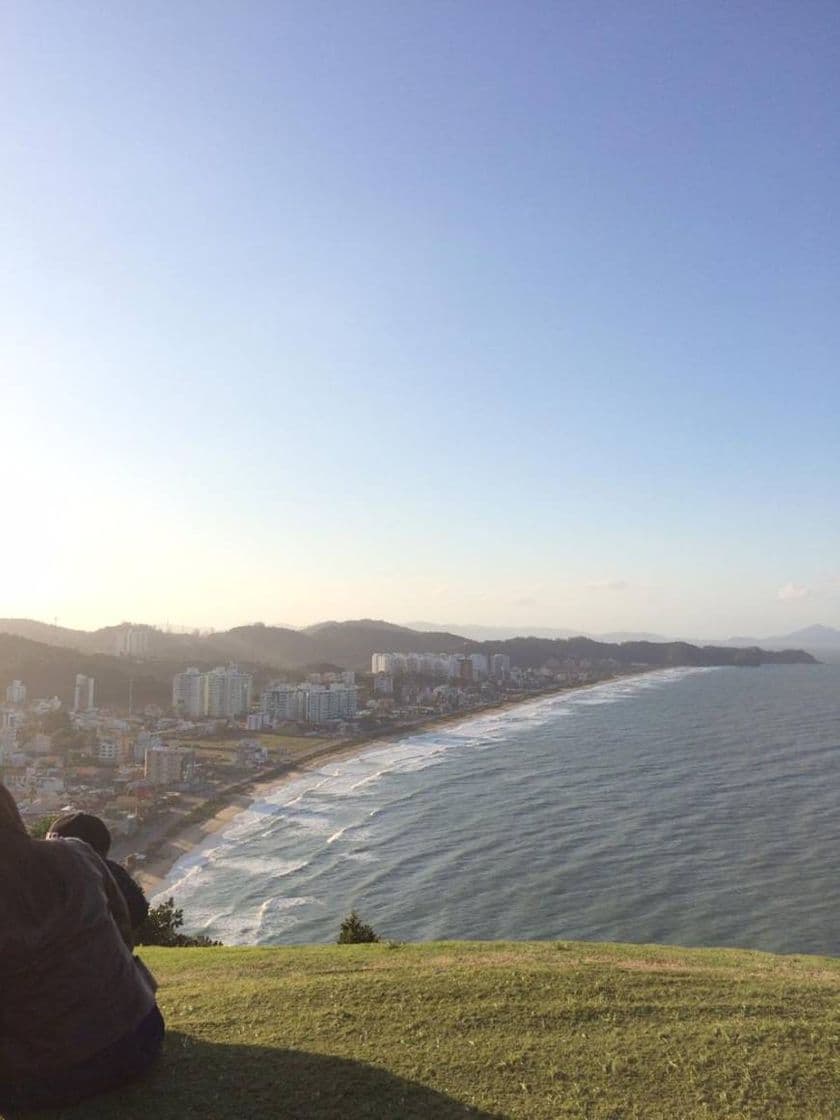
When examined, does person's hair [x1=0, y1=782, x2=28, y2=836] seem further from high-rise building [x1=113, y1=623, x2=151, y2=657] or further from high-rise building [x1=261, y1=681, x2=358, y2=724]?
high-rise building [x1=113, y1=623, x2=151, y2=657]

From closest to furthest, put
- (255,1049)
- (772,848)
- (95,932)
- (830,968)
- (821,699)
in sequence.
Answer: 1. (95,932)
2. (255,1049)
3. (830,968)
4. (772,848)
5. (821,699)

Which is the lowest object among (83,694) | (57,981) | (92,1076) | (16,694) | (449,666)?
(92,1076)

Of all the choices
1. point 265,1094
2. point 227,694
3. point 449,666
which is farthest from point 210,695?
point 265,1094

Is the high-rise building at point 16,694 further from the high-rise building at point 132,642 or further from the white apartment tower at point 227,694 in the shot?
the high-rise building at point 132,642

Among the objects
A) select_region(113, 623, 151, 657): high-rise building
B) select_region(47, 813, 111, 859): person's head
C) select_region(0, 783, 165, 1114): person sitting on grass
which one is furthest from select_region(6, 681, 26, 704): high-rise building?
select_region(0, 783, 165, 1114): person sitting on grass

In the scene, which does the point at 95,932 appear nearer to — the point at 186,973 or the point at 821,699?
the point at 186,973

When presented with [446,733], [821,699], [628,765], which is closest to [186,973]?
[628,765]

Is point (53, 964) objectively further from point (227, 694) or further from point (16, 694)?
point (227, 694)
